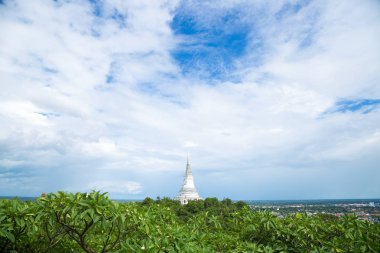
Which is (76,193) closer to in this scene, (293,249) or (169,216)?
(169,216)

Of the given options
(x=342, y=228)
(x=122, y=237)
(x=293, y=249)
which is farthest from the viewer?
(x=293, y=249)

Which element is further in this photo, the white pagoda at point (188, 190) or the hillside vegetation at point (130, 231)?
the white pagoda at point (188, 190)

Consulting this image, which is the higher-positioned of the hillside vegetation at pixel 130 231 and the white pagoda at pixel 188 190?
the white pagoda at pixel 188 190

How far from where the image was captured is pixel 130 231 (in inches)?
223

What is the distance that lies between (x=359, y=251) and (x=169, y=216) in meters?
4.74

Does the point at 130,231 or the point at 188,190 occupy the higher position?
the point at 188,190

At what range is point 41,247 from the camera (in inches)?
239

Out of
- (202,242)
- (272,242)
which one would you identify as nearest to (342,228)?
(272,242)

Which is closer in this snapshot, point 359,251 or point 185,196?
point 359,251

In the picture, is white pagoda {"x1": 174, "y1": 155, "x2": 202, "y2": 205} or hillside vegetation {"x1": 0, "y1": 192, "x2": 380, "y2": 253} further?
white pagoda {"x1": 174, "y1": 155, "x2": 202, "y2": 205}

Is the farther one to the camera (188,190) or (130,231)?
(188,190)

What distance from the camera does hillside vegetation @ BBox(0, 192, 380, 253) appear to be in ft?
15.5

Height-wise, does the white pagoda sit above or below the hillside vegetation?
above

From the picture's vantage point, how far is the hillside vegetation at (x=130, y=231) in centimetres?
472
